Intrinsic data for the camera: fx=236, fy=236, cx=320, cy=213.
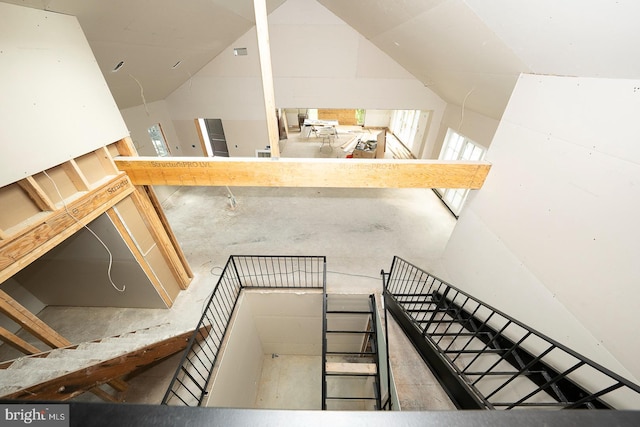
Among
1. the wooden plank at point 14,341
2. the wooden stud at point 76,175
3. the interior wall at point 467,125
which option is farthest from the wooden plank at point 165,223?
the interior wall at point 467,125

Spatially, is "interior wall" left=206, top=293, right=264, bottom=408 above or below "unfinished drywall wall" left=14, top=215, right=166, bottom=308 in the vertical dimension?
below

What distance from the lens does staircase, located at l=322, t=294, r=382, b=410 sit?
13.5 feet

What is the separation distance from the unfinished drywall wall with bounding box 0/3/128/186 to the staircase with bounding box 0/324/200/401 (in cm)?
183

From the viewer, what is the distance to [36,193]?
7.92ft

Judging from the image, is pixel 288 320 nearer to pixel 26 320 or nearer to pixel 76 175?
pixel 26 320

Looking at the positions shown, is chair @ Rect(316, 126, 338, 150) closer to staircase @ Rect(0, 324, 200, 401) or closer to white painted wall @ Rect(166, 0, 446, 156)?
white painted wall @ Rect(166, 0, 446, 156)

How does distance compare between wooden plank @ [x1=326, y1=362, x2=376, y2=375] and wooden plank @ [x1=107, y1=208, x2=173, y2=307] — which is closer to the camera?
wooden plank @ [x1=107, y1=208, x2=173, y2=307]

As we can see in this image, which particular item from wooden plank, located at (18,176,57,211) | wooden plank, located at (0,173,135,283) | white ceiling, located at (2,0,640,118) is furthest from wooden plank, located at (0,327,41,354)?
white ceiling, located at (2,0,640,118)

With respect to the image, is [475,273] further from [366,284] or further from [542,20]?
[542,20]

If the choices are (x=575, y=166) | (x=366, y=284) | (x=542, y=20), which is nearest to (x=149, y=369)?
(x=366, y=284)

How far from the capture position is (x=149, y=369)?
3980mm

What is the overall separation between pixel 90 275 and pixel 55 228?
1.64 m

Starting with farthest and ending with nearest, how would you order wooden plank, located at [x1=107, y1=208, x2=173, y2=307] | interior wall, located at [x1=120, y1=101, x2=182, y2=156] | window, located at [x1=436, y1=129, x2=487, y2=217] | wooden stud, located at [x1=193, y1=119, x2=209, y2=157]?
1. wooden stud, located at [x1=193, y1=119, x2=209, y2=157]
2. interior wall, located at [x1=120, y1=101, x2=182, y2=156]
3. window, located at [x1=436, y1=129, x2=487, y2=217]
4. wooden plank, located at [x1=107, y1=208, x2=173, y2=307]

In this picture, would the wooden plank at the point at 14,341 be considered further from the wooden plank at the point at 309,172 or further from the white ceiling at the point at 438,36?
the white ceiling at the point at 438,36
